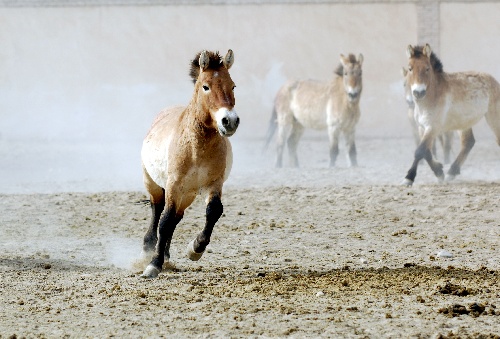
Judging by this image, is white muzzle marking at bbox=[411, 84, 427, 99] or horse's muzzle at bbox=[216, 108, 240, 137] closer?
horse's muzzle at bbox=[216, 108, 240, 137]

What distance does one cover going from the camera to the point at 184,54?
26.4m

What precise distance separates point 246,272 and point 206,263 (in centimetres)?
67

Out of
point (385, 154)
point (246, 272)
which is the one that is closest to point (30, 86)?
point (385, 154)

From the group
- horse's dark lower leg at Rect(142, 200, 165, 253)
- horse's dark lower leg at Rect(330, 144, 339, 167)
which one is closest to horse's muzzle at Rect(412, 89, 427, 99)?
horse's dark lower leg at Rect(330, 144, 339, 167)

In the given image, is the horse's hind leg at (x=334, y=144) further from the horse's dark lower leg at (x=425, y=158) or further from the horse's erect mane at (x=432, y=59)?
the horse's dark lower leg at (x=425, y=158)

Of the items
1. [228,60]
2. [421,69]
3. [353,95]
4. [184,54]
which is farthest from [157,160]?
[184,54]

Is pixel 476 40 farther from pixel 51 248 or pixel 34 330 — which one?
pixel 34 330

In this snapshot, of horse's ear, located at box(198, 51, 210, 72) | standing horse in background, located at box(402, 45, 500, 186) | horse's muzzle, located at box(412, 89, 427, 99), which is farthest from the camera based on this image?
standing horse in background, located at box(402, 45, 500, 186)

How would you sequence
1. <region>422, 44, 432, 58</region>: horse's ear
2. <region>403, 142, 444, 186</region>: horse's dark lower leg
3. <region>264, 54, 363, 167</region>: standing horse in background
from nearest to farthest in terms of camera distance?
<region>403, 142, 444, 186</region>: horse's dark lower leg, <region>422, 44, 432, 58</region>: horse's ear, <region>264, 54, 363, 167</region>: standing horse in background

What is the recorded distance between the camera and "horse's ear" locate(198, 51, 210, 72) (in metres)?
7.57

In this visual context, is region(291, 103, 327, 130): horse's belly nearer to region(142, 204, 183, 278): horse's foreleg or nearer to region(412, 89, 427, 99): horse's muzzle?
region(412, 89, 427, 99): horse's muzzle

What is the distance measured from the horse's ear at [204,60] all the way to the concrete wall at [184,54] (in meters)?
18.4

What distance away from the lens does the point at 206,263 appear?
29.0 feet

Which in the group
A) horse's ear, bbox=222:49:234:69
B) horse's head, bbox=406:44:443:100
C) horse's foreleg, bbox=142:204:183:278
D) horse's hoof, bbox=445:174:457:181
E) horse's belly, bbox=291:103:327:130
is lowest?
horse's hoof, bbox=445:174:457:181
